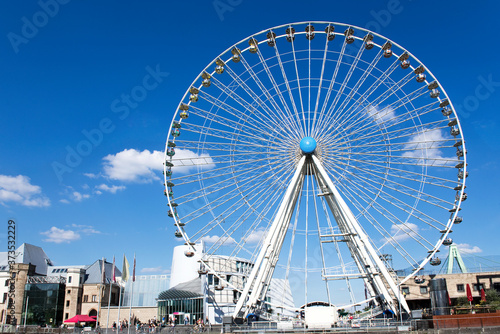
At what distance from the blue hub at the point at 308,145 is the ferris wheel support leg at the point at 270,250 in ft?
3.30

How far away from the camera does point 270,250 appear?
1539 inches

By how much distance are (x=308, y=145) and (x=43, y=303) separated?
173 feet

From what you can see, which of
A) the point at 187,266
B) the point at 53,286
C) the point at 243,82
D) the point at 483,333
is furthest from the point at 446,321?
the point at 53,286

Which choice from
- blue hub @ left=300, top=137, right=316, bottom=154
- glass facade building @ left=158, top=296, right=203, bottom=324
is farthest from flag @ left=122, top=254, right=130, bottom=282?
blue hub @ left=300, top=137, right=316, bottom=154

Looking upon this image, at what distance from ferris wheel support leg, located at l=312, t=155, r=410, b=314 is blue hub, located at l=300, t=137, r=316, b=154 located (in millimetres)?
993

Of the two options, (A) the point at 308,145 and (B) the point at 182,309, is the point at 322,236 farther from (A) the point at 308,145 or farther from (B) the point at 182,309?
(B) the point at 182,309

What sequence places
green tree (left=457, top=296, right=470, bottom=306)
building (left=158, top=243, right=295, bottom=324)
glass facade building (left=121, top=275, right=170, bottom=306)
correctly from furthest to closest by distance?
glass facade building (left=121, top=275, right=170, bottom=306) → green tree (left=457, top=296, right=470, bottom=306) → building (left=158, top=243, right=295, bottom=324)

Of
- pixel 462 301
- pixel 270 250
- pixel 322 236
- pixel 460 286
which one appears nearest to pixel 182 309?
pixel 270 250

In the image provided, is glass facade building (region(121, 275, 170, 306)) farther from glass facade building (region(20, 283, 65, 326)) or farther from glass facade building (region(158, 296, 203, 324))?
glass facade building (region(158, 296, 203, 324))

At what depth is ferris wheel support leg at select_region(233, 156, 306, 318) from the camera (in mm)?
38000

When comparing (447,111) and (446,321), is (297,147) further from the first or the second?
(446,321)

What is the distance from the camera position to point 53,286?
227 ft

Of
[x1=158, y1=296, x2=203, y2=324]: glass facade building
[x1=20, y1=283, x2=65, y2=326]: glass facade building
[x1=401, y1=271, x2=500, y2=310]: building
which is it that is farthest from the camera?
[x1=20, y1=283, x2=65, y2=326]: glass facade building

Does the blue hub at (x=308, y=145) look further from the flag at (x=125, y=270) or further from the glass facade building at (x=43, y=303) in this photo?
the glass facade building at (x=43, y=303)
